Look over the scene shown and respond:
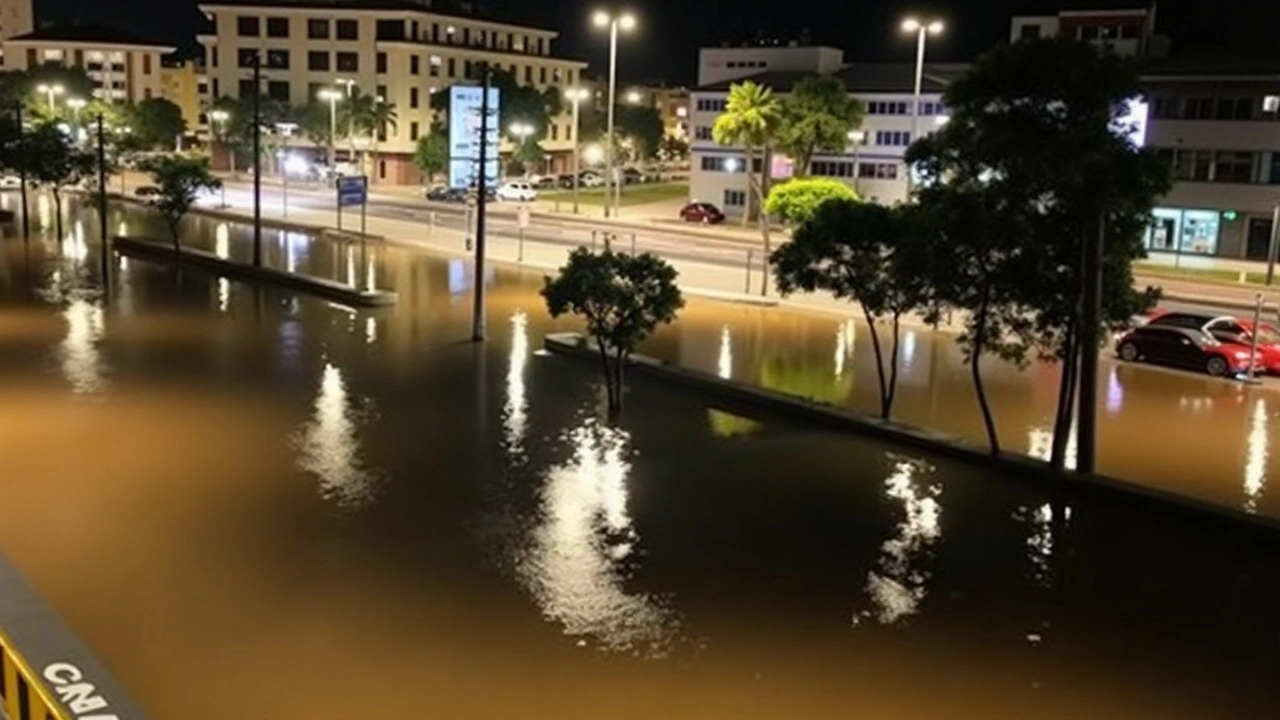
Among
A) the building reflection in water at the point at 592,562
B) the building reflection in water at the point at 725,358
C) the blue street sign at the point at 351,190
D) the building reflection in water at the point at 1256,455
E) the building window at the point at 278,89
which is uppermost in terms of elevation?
the building window at the point at 278,89

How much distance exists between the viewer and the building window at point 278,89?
347ft

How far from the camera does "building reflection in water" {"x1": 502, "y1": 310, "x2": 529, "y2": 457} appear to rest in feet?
68.4

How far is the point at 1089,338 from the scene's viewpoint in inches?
711

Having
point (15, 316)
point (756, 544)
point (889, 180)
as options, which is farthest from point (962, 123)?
point (889, 180)

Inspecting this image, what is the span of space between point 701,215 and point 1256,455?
51188 mm

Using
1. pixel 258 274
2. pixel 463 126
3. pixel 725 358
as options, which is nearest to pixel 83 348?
pixel 258 274

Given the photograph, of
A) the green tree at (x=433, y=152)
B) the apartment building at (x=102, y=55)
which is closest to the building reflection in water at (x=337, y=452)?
the green tree at (x=433, y=152)

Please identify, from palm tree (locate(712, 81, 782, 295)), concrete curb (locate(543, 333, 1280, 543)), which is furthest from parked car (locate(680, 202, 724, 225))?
concrete curb (locate(543, 333, 1280, 543))

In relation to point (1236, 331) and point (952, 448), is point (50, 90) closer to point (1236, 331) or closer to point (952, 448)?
point (1236, 331)

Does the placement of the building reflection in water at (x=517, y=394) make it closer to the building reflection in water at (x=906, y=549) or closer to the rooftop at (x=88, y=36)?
the building reflection in water at (x=906, y=549)

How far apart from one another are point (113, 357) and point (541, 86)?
313ft

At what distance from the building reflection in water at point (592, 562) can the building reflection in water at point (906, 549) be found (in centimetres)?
249

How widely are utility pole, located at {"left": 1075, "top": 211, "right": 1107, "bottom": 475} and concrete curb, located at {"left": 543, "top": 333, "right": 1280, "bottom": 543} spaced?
1.64ft

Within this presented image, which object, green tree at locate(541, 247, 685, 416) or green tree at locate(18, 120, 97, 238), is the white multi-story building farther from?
green tree at locate(541, 247, 685, 416)
